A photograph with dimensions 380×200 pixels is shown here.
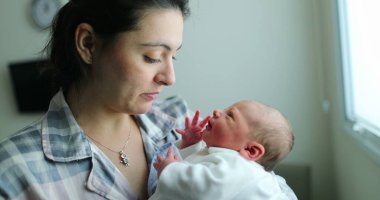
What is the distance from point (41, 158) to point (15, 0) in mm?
2601

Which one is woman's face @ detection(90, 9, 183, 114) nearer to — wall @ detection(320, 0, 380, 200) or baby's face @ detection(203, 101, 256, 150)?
baby's face @ detection(203, 101, 256, 150)

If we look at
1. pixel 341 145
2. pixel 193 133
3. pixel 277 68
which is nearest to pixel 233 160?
pixel 193 133

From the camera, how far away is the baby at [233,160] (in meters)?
0.90

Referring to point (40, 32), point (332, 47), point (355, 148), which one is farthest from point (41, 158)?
point (40, 32)

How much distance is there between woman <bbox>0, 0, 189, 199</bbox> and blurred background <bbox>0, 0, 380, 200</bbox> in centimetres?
122

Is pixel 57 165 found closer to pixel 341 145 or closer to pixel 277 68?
pixel 341 145

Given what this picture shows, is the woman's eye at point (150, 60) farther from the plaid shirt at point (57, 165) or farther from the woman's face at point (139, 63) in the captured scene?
the plaid shirt at point (57, 165)

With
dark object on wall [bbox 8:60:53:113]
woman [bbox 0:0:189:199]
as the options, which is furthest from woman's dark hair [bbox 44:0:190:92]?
dark object on wall [bbox 8:60:53:113]

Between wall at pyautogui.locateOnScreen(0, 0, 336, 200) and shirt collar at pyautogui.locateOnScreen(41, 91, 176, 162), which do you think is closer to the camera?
shirt collar at pyautogui.locateOnScreen(41, 91, 176, 162)

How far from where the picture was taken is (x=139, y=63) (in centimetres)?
101

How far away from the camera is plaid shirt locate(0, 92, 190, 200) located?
910 millimetres

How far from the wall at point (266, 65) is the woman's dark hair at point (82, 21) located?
119 centimetres

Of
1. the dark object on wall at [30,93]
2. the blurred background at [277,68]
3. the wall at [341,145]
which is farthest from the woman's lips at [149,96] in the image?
the dark object on wall at [30,93]

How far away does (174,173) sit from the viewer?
925 millimetres
